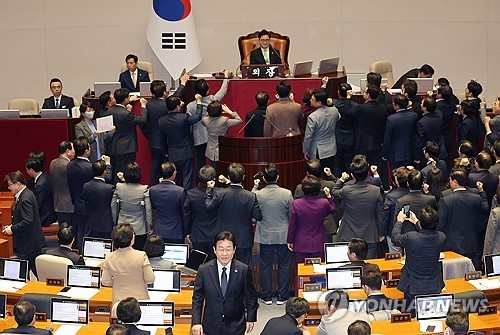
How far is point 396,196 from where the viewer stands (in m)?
9.73

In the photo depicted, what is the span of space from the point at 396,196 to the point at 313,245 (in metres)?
0.99

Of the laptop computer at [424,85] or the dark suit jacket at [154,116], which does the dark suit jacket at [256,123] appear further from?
the laptop computer at [424,85]

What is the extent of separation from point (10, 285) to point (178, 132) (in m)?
3.55

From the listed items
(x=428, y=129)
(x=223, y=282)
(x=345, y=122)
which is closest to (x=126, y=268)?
(x=223, y=282)

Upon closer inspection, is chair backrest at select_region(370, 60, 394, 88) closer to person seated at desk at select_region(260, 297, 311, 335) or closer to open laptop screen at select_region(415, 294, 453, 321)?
open laptop screen at select_region(415, 294, 453, 321)

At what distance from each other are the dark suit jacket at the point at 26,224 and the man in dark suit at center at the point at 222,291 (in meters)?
3.01

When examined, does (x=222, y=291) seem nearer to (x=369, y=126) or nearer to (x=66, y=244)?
(x=66, y=244)

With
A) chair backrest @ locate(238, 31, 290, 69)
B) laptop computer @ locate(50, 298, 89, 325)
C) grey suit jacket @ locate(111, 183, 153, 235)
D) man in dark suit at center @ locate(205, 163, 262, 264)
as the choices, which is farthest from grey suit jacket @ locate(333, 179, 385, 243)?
chair backrest @ locate(238, 31, 290, 69)

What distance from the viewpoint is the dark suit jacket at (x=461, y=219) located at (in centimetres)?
961

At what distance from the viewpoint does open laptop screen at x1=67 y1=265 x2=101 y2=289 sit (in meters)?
8.95

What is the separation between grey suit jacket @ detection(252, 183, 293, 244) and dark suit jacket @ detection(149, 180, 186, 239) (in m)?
0.84

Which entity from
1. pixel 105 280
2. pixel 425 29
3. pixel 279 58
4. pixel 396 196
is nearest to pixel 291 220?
pixel 396 196

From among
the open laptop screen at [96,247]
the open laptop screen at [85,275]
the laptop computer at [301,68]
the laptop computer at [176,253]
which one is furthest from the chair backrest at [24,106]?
the open laptop screen at [85,275]

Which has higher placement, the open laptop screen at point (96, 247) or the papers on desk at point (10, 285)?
the open laptop screen at point (96, 247)
